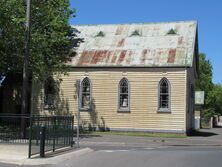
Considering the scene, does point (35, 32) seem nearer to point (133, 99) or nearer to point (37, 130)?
point (133, 99)

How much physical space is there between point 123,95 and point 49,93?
621 centimetres

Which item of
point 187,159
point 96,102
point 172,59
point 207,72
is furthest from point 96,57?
point 207,72

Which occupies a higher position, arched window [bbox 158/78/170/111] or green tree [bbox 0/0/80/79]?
green tree [bbox 0/0/80/79]

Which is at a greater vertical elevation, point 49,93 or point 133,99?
point 49,93

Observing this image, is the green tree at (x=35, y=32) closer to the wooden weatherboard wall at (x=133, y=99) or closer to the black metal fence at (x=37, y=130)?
the wooden weatherboard wall at (x=133, y=99)

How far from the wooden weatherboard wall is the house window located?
2.57 feet

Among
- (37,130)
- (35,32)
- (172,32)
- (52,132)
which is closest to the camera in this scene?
(37,130)

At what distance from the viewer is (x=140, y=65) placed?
3775 centimetres

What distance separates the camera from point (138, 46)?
39.5 m

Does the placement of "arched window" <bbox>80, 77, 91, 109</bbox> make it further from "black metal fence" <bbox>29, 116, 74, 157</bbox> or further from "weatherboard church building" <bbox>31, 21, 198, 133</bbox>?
"black metal fence" <bbox>29, 116, 74, 157</bbox>

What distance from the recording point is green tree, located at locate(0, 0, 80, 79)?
89.5ft

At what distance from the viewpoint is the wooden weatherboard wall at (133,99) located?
36.8m

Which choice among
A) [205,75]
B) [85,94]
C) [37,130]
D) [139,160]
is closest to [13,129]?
[37,130]

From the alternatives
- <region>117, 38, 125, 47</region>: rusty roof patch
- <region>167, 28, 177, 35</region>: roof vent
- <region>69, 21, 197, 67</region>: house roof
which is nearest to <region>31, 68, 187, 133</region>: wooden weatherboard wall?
<region>69, 21, 197, 67</region>: house roof
